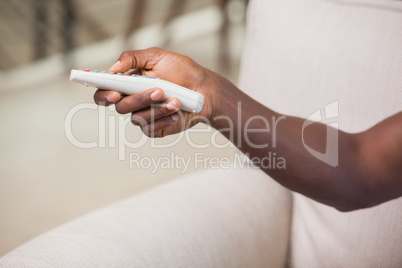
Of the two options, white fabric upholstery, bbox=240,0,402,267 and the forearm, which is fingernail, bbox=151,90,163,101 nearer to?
the forearm

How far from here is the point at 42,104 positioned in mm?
2764

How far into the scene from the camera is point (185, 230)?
2.65 ft

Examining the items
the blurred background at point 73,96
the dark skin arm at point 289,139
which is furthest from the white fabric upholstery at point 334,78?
the blurred background at point 73,96

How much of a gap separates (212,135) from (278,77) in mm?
1396

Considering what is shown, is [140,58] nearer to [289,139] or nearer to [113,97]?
[113,97]

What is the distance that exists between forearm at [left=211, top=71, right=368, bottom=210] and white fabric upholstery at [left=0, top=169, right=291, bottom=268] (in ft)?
0.47

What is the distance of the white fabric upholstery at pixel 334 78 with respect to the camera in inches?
34.1

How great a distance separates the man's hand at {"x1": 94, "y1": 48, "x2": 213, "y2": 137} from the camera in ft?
2.28

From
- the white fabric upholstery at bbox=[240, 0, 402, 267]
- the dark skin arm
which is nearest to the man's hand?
the dark skin arm

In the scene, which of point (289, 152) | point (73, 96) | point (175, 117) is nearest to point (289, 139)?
point (289, 152)

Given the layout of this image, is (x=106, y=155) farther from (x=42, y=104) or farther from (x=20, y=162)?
(x=42, y=104)

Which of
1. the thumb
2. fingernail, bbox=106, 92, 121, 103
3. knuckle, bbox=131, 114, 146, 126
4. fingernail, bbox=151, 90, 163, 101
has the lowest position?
knuckle, bbox=131, 114, 146, 126

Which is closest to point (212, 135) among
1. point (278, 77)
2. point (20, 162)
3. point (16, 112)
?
point (20, 162)

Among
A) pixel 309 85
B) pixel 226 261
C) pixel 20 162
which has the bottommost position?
pixel 20 162
